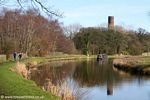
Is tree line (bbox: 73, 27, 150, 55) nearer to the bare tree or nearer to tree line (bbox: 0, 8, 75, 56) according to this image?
the bare tree

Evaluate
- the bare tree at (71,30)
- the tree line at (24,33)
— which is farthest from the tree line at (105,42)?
the tree line at (24,33)

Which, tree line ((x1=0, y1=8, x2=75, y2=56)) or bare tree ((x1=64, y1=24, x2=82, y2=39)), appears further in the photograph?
bare tree ((x1=64, y1=24, x2=82, y2=39))

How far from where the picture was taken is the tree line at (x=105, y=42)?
292ft

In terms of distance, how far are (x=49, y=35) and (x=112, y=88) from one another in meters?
43.6

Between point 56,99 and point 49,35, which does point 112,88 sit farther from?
point 49,35

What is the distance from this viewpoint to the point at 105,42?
91.5 m

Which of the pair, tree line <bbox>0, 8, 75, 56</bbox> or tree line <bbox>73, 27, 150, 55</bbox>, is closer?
tree line <bbox>0, 8, 75, 56</bbox>

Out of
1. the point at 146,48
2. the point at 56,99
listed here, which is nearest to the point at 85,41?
the point at 146,48

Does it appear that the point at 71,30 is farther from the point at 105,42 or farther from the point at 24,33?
the point at 24,33

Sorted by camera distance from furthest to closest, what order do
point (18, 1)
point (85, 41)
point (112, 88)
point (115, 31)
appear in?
point (115, 31)
point (85, 41)
point (112, 88)
point (18, 1)

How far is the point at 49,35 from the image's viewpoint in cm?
6750

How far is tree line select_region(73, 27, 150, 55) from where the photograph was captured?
88.9 m

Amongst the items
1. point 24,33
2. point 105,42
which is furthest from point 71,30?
point 24,33

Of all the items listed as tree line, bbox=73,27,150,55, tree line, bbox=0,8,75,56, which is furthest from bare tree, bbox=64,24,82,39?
tree line, bbox=0,8,75,56
